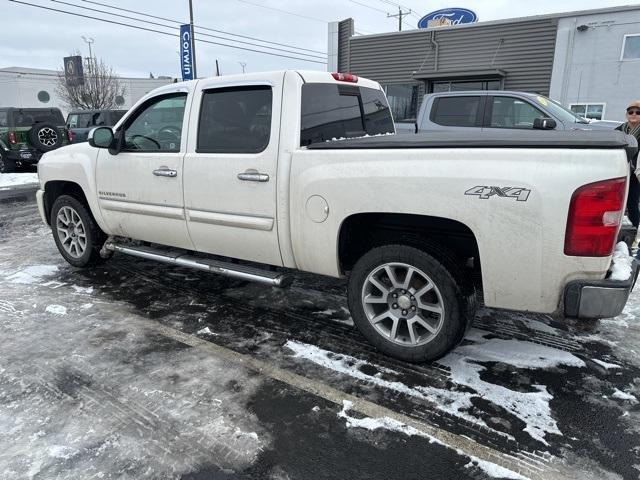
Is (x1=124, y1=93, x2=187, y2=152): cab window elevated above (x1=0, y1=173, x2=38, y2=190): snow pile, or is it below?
above

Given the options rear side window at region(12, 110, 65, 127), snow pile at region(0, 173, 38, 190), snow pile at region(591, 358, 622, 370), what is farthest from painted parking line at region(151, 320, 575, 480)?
rear side window at region(12, 110, 65, 127)

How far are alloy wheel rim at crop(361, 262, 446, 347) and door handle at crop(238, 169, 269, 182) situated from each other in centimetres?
105

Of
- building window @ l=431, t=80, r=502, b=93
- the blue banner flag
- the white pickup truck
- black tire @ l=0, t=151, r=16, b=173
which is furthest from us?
the blue banner flag

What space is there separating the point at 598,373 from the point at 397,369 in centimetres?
130

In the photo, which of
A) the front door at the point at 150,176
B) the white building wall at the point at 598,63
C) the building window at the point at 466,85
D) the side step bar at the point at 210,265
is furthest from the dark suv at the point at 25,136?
the white building wall at the point at 598,63

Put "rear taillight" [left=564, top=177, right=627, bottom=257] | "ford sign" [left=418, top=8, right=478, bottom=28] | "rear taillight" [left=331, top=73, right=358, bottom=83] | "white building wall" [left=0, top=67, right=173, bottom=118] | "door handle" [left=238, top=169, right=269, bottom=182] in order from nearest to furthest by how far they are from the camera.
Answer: "rear taillight" [left=564, top=177, right=627, bottom=257]
"door handle" [left=238, top=169, right=269, bottom=182]
"rear taillight" [left=331, top=73, right=358, bottom=83]
"ford sign" [left=418, top=8, right=478, bottom=28]
"white building wall" [left=0, top=67, right=173, bottom=118]

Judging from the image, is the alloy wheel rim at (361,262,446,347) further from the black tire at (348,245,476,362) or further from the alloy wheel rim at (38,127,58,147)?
the alloy wheel rim at (38,127,58,147)

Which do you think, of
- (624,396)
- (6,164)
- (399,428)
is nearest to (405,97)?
(6,164)

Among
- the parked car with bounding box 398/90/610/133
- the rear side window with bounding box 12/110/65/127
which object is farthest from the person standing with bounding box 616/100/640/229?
the rear side window with bounding box 12/110/65/127

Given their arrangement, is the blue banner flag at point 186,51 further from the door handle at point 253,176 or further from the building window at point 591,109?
the door handle at point 253,176

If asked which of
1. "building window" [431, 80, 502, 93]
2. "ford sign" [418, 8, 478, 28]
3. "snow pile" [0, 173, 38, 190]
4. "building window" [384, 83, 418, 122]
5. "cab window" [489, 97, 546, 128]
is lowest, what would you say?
"snow pile" [0, 173, 38, 190]

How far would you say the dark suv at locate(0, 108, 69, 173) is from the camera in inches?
559

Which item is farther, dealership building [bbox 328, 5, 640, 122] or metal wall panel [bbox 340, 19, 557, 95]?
metal wall panel [bbox 340, 19, 557, 95]

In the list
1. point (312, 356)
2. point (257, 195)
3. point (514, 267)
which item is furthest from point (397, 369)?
point (257, 195)
